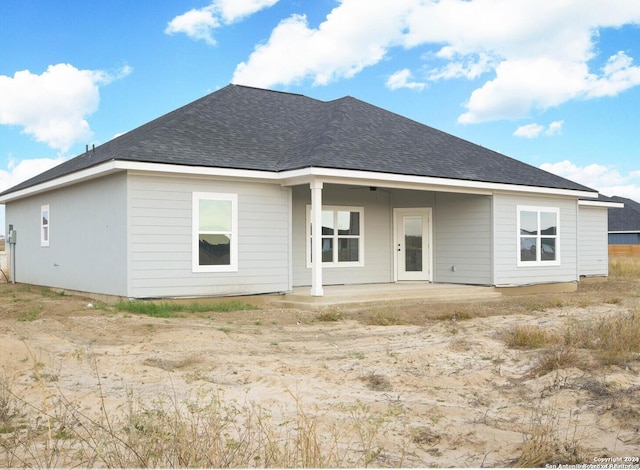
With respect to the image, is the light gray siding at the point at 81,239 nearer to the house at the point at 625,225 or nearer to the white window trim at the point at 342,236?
the white window trim at the point at 342,236

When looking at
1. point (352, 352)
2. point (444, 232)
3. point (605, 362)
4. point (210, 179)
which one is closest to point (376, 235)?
point (444, 232)

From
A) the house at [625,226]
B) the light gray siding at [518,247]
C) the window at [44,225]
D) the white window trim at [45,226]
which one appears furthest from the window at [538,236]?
the house at [625,226]

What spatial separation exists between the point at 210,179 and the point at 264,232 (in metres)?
1.83

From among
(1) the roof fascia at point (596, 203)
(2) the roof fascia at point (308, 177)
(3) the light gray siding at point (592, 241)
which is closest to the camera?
(2) the roof fascia at point (308, 177)

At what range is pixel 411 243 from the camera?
19766 mm

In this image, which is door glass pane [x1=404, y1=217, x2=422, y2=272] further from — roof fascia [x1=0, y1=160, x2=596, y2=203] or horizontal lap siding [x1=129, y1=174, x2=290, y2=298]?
horizontal lap siding [x1=129, y1=174, x2=290, y2=298]

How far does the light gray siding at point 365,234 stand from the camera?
17.9 metres

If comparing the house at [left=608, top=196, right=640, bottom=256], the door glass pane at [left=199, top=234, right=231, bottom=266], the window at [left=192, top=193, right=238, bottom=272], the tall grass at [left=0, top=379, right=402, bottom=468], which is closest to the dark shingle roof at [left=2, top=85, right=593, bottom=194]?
the window at [left=192, top=193, right=238, bottom=272]

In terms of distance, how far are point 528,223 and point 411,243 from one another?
344 cm

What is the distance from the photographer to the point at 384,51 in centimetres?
1919

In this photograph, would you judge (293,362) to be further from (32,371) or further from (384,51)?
(384,51)

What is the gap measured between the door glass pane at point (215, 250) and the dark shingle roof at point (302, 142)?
5.55 feet

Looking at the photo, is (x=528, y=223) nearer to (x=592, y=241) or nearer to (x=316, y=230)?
(x=592, y=241)

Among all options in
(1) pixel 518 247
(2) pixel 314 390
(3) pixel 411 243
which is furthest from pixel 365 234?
(2) pixel 314 390
